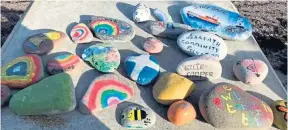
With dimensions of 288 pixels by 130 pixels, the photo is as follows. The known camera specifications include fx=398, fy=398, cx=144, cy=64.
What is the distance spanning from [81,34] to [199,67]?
1.49 feet

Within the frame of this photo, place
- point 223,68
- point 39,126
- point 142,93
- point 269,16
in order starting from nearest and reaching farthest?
1. point 39,126
2. point 142,93
3. point 223,68
4. point 269,16

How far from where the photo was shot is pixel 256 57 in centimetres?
145

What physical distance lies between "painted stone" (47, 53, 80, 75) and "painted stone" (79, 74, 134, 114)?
112mm

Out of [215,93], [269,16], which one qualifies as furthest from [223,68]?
[269,16]

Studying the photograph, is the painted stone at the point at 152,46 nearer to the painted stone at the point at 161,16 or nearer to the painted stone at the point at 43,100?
the painted stone at the point at 161,16

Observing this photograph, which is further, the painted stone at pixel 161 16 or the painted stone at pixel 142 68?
the painted stone at pixel 161 16

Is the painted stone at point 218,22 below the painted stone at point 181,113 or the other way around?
the other way around

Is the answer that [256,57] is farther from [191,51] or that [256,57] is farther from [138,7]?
[138,7]

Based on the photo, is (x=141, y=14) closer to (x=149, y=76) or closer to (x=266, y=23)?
(x=149, y=76)

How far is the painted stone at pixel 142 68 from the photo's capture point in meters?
1.27

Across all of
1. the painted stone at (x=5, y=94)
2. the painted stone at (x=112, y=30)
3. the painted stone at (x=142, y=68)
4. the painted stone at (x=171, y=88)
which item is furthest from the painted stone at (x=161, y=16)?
the painted stone at (x=5, y=94)

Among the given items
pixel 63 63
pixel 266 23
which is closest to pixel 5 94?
pixel 63 63

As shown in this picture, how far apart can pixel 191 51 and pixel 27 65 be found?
0.55 metres

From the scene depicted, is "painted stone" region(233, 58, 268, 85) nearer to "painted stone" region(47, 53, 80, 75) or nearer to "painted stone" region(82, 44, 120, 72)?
"painted stone" region(82, 44, 120, 72)
